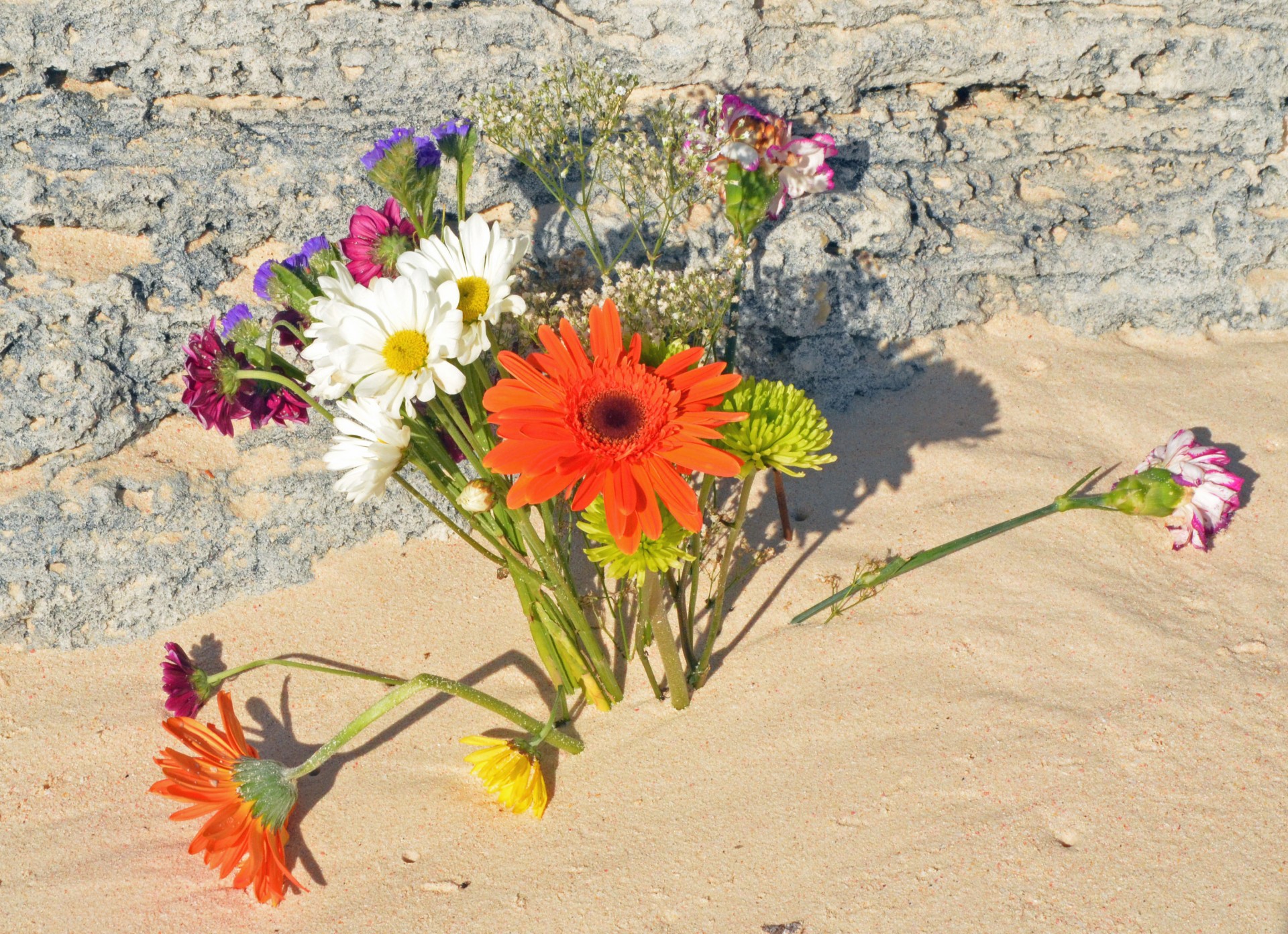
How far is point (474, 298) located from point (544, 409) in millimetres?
243

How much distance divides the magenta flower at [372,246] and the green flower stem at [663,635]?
71cm

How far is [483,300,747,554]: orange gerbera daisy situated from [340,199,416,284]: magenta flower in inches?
13.7

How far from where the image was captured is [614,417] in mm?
1395

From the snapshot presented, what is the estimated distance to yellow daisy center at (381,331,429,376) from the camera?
4.64 feet

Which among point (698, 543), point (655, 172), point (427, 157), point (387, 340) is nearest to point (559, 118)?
point (655, 172)

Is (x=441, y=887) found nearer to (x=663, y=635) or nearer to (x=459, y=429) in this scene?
(x=663, y=635)

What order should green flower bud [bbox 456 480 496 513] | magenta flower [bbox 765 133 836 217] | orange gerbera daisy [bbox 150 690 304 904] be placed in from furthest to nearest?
1. magenta flower [bbox 765 133 836 217]
2. orange gerbera daisy [bbox 150 690 304 904]
3. green flower bud [bbox 456 480 496 513]

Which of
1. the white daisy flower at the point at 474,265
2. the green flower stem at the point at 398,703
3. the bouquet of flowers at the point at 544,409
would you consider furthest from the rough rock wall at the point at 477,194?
the white daisy flower at the point at 474,265

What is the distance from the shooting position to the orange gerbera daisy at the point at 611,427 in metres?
1.34

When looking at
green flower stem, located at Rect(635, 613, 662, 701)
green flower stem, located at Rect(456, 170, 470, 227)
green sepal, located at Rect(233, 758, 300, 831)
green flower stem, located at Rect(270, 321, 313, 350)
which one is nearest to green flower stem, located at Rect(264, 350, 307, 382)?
green flower stem, located at Rect(270, 321, 313, 350)

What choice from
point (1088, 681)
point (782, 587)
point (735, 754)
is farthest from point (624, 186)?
point (1088, 681)

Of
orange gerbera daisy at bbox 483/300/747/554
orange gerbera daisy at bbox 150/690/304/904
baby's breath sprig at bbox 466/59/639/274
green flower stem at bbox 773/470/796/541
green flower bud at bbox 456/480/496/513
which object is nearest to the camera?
orange gerbera daisy at bbox 483/300/747/554

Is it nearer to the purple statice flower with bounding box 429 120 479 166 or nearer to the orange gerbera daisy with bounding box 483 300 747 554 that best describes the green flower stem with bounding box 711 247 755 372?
the orange gerbera daisy with bounding box 483 300 747 554

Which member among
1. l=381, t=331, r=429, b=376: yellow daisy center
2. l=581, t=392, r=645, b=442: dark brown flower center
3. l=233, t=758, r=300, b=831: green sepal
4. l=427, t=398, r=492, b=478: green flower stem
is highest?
l=381, t=331, r=429, b=376: yellow daisy center
